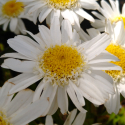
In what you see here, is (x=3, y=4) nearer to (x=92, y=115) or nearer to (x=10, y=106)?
(x=10, y=106)

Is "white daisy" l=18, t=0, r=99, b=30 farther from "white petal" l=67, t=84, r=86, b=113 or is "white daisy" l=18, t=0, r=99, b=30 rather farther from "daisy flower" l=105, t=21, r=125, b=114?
"white petal" l=67, t=84, r=86, b=113

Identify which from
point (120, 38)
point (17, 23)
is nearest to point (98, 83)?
point (120, 38)

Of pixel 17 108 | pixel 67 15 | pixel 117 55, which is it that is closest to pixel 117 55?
Answer: pixel 117 55

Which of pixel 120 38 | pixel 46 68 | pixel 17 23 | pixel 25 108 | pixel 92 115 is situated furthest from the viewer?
pixel 17 23

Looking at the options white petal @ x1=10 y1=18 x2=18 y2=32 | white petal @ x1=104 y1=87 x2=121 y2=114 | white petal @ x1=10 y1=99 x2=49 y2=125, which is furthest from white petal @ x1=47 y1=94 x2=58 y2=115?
white petal @ x1=10 y1=18 x2=18 y2=32

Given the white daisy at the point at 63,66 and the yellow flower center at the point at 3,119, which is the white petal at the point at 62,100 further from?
the yellow flower center at the point at 3,119

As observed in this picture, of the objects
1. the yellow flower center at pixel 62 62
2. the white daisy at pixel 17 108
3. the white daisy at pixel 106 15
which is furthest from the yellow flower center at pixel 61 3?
the white daisy at pixel 17 108
